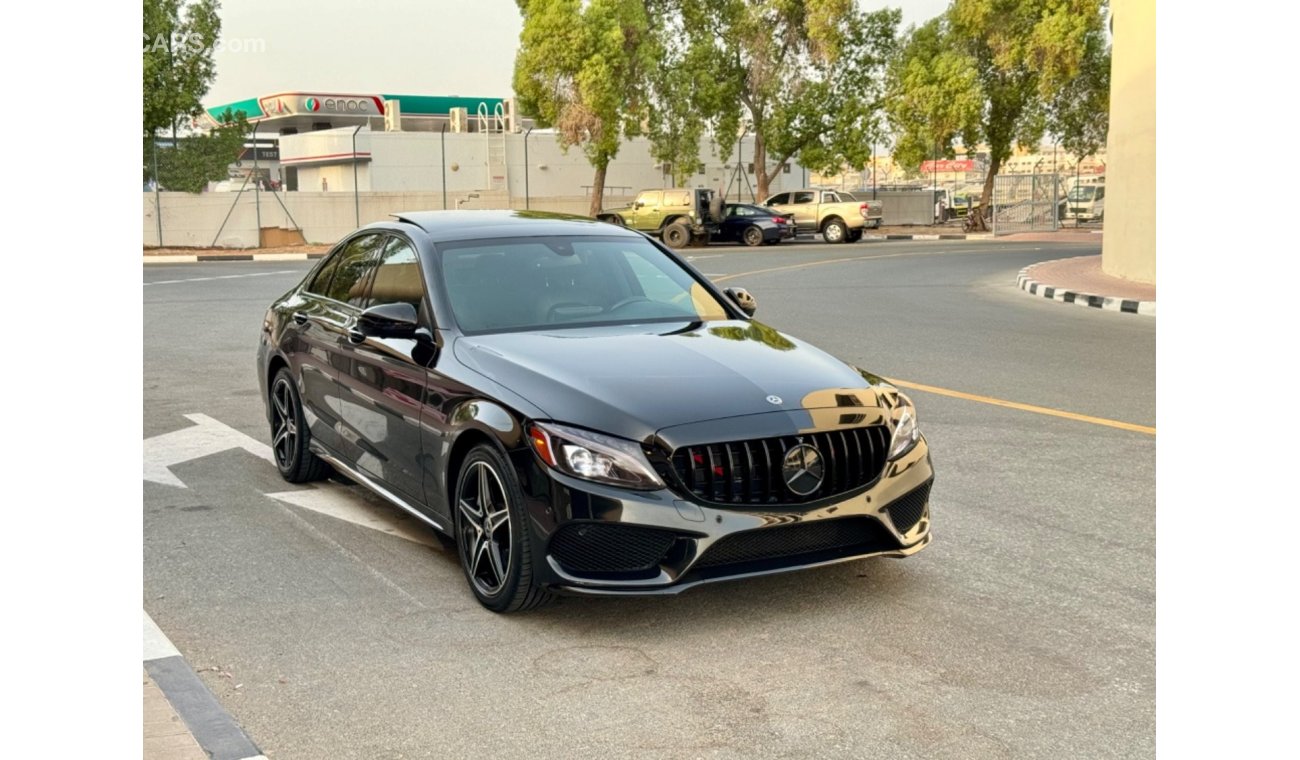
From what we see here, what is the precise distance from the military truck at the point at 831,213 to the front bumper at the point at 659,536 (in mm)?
36580

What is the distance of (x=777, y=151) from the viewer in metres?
48.4

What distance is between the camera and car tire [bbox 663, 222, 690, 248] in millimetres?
39219

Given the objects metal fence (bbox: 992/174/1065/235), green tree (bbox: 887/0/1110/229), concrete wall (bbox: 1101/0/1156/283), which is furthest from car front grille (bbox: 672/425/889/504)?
metal fence (bbox: 992/174/1065/235)

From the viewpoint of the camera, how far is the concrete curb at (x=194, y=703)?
3852 mm

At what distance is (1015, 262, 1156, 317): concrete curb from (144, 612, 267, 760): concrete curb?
14535 millimetres

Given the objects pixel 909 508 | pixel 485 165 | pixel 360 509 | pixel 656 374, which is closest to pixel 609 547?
pixel 656 374

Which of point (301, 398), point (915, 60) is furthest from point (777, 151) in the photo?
point (301, 398)

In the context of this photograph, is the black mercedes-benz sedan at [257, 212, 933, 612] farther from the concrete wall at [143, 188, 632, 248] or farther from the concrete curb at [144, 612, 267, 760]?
the concrete wall at [143, 188, 632, 248]

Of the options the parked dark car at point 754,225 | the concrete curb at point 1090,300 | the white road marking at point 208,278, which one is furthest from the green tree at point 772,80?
the concrete curb at point 1090,300

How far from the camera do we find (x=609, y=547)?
4676 millimetres

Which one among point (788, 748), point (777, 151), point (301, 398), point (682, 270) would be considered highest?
point (777, 151)
